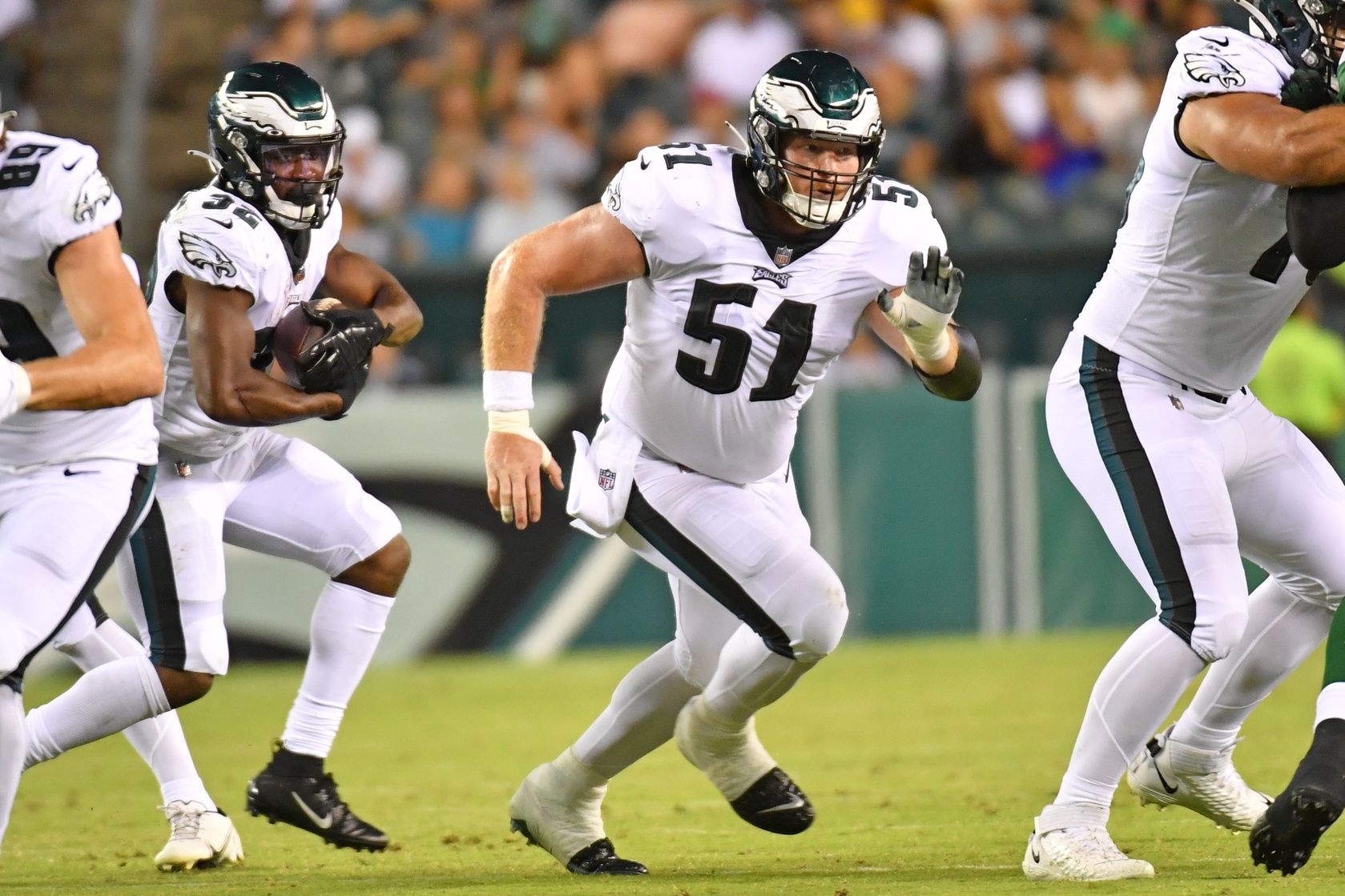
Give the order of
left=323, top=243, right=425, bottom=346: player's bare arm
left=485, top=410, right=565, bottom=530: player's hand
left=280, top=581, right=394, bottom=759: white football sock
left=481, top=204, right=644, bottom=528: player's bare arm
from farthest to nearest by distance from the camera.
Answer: left=323, top=243, right=425, bottom=346: player's bare arm → left=280, top=581, right=394, bottom=759: white football sock → left=481, top=204, right=644, bottom=528: player's bare arm → left=485, top=410, right=565, bottom=530: player's hand

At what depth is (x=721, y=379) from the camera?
185 inches

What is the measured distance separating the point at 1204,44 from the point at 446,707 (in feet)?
17.5

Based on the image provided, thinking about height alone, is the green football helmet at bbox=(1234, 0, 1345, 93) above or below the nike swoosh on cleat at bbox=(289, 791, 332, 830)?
above

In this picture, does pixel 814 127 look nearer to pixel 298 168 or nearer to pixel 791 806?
pixel 298 168

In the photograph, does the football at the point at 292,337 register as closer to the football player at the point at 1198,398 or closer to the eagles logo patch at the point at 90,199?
the eagles logo patch at the point at 90,199

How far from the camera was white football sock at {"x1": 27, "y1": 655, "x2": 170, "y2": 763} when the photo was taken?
4.79m

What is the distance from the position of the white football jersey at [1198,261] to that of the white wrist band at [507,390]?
4.51 ft

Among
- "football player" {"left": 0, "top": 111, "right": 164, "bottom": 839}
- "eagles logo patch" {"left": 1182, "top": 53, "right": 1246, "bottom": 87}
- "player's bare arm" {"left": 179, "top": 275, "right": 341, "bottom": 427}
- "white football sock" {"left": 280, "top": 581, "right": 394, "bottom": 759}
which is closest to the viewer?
"football player" {"left": 0, "top": 111, "right": 164, "bottom": 839}

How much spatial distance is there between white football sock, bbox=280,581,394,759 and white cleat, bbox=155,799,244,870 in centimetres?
Answer: 29

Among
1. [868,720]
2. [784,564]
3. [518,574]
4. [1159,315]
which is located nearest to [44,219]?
[784,564]

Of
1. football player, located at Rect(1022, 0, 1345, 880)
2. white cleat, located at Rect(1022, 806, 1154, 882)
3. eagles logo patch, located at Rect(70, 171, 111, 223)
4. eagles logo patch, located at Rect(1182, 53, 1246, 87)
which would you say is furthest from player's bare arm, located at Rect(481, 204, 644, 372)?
white cleat, located at Rect(1022, 806, 1154, 882)

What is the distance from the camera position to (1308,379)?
367 inches

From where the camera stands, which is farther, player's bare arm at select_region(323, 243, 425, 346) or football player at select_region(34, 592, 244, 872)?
player's bare arm at select_region(323, 243, 425, 346)

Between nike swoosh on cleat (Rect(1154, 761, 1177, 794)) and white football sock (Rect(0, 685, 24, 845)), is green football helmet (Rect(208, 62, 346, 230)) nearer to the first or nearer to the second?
white football sock (Rect(0, 685, 24, 845))
